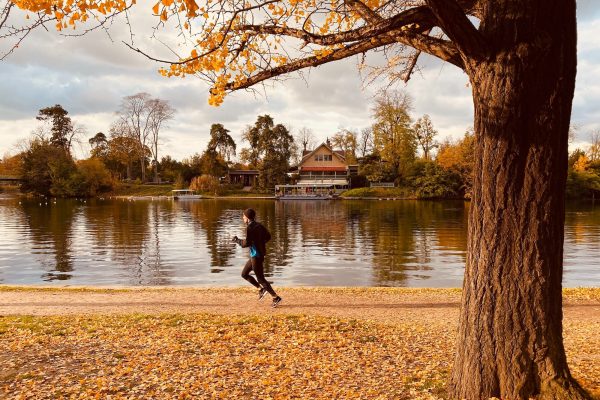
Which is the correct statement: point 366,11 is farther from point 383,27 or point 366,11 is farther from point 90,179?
point 90,179

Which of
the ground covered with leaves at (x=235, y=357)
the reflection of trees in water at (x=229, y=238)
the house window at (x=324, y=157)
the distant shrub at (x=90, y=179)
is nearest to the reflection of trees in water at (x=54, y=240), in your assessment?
the reflection of trees in water at (x=229, y=238)

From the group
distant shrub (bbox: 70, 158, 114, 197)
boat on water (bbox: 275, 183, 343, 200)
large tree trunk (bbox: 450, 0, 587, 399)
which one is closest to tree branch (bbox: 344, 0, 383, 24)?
large tree trunk (bbox: 450, 0, 587, 399)

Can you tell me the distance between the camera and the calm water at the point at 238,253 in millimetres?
17047

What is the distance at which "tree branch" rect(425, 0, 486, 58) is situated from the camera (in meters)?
3.54

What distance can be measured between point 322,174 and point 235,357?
80.1 m

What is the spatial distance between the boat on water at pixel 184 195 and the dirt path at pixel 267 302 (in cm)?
6213

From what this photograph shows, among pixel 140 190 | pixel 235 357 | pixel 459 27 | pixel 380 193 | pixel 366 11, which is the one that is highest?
pixel 366 11

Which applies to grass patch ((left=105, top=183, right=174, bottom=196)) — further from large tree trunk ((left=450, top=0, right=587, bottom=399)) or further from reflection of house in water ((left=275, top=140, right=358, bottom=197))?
large tree trunk ((left=450, top=0, right=587, bottom=399))

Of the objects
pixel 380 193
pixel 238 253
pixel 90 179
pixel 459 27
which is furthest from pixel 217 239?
pixel 90 179

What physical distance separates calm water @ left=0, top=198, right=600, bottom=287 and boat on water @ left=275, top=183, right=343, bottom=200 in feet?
120

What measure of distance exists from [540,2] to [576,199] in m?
75.4

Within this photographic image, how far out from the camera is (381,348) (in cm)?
620

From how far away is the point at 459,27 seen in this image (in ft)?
12.0

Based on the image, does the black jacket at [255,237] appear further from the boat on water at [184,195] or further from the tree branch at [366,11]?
the boat on water at [184,195]
